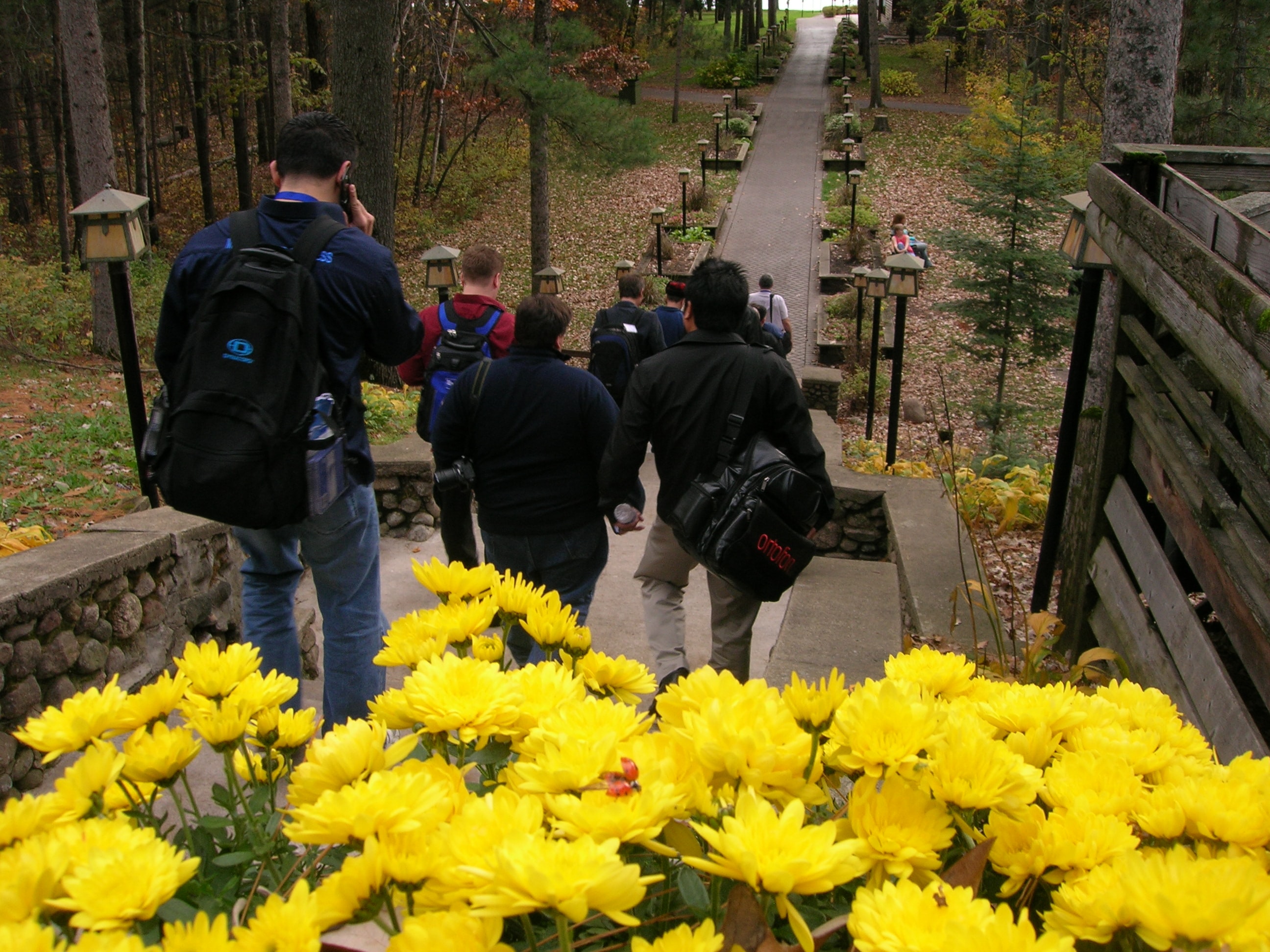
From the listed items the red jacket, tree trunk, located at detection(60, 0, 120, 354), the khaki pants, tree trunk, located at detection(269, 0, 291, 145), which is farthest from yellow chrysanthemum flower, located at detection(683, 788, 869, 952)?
tree trunk, located at detection(269, 0, 291, 145)

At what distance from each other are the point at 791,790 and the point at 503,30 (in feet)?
54.2

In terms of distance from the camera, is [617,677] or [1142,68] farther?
[1142,68]

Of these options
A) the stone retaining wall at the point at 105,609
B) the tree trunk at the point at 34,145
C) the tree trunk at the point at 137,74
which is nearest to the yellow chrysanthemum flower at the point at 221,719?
the stone retaining wall at the point at 105,609

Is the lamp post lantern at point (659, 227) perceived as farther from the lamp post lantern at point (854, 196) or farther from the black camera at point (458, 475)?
the black camera at point (458, 475)

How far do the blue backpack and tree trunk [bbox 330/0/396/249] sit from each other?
14.2 ft

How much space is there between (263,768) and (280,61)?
16.3 metres


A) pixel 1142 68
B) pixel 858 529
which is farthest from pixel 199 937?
pixel 1142 68

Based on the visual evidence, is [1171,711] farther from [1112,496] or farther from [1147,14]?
[1147,14]

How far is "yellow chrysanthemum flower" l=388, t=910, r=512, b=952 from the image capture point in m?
0.81

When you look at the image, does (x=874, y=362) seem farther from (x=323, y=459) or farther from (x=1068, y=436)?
(x=323, y=459)

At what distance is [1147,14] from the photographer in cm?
734

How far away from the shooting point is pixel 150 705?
1.18 metres

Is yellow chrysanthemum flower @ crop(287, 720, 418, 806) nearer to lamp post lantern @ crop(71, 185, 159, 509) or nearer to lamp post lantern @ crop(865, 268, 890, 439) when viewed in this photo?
lamp post lantern @ crop(71, 185, 159, 509)

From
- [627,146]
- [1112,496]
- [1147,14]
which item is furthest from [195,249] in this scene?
[627,146]
